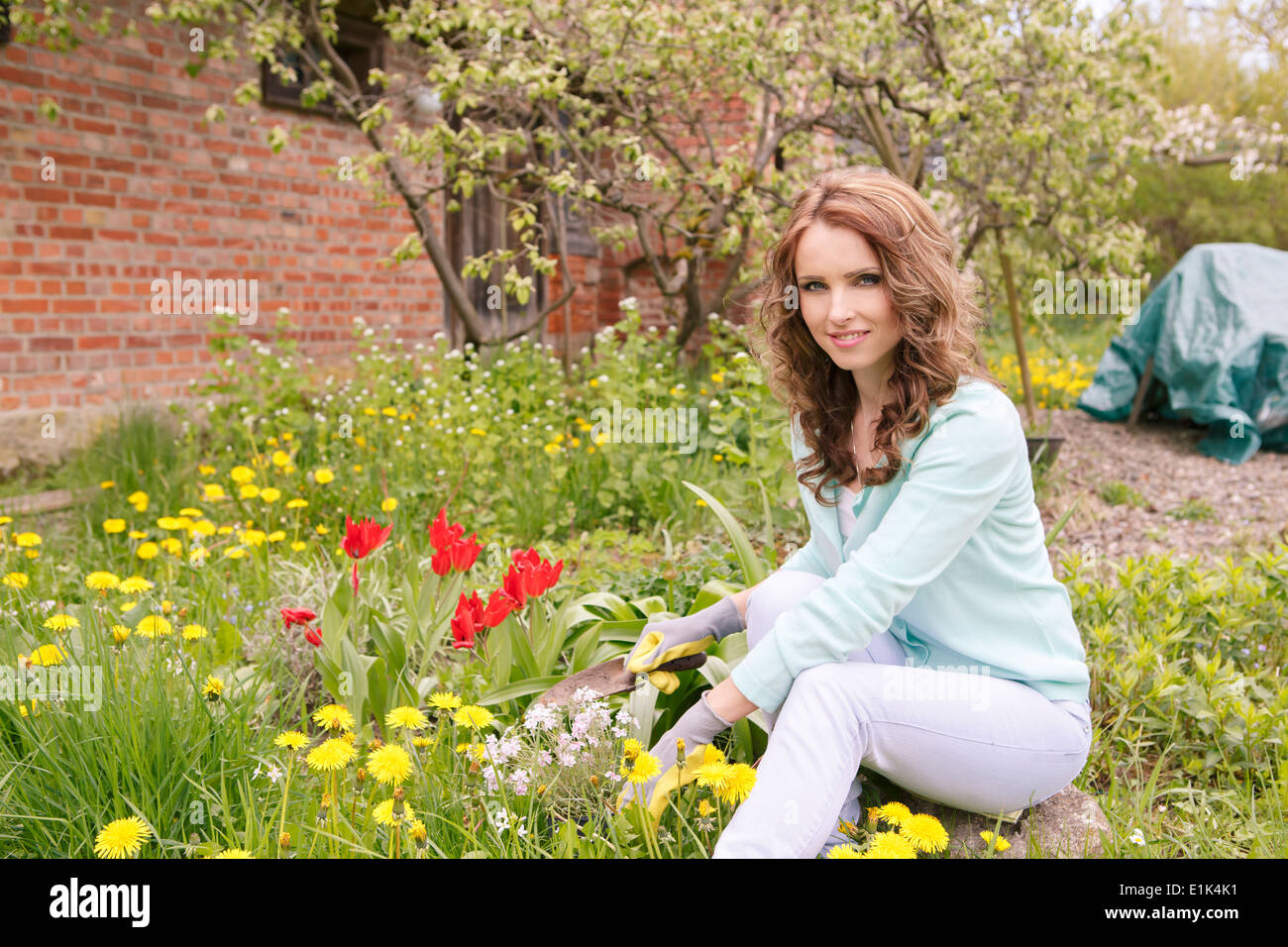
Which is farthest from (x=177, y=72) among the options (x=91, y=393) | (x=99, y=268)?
(x=91, y=393)

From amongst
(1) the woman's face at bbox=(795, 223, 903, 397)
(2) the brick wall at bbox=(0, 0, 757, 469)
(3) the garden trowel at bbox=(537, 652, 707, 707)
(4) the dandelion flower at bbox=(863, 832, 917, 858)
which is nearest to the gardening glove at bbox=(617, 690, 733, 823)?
(3) the garden trowel at bbox=(537, 652, 707, 707)

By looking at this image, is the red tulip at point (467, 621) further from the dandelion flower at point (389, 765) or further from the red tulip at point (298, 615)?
the dandelion flower at point (389, 765)

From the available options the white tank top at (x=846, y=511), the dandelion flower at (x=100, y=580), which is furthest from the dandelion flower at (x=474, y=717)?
the dandelion flower at (x=100, y=580)

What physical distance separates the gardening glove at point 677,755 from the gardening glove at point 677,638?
0.12 metres

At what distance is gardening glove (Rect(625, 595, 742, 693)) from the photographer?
196cm

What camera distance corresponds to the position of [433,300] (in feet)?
25.0

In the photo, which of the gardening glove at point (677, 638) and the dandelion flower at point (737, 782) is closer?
the dandelion flower at point (737, 782)

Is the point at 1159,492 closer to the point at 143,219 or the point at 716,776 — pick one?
the point at 716,776

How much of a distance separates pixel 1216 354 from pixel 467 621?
239 inches

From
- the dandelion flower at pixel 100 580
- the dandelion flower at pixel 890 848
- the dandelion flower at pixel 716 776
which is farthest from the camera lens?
the dandelion flower at pixel 100 580

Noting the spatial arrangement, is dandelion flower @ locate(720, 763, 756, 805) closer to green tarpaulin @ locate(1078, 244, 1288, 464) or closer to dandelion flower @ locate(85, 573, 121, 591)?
dandelion flower @ locate(85, 573, 121, 591)

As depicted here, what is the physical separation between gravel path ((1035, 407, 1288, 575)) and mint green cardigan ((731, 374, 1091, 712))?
89.3 inches

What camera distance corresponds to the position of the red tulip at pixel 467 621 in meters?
1.93
